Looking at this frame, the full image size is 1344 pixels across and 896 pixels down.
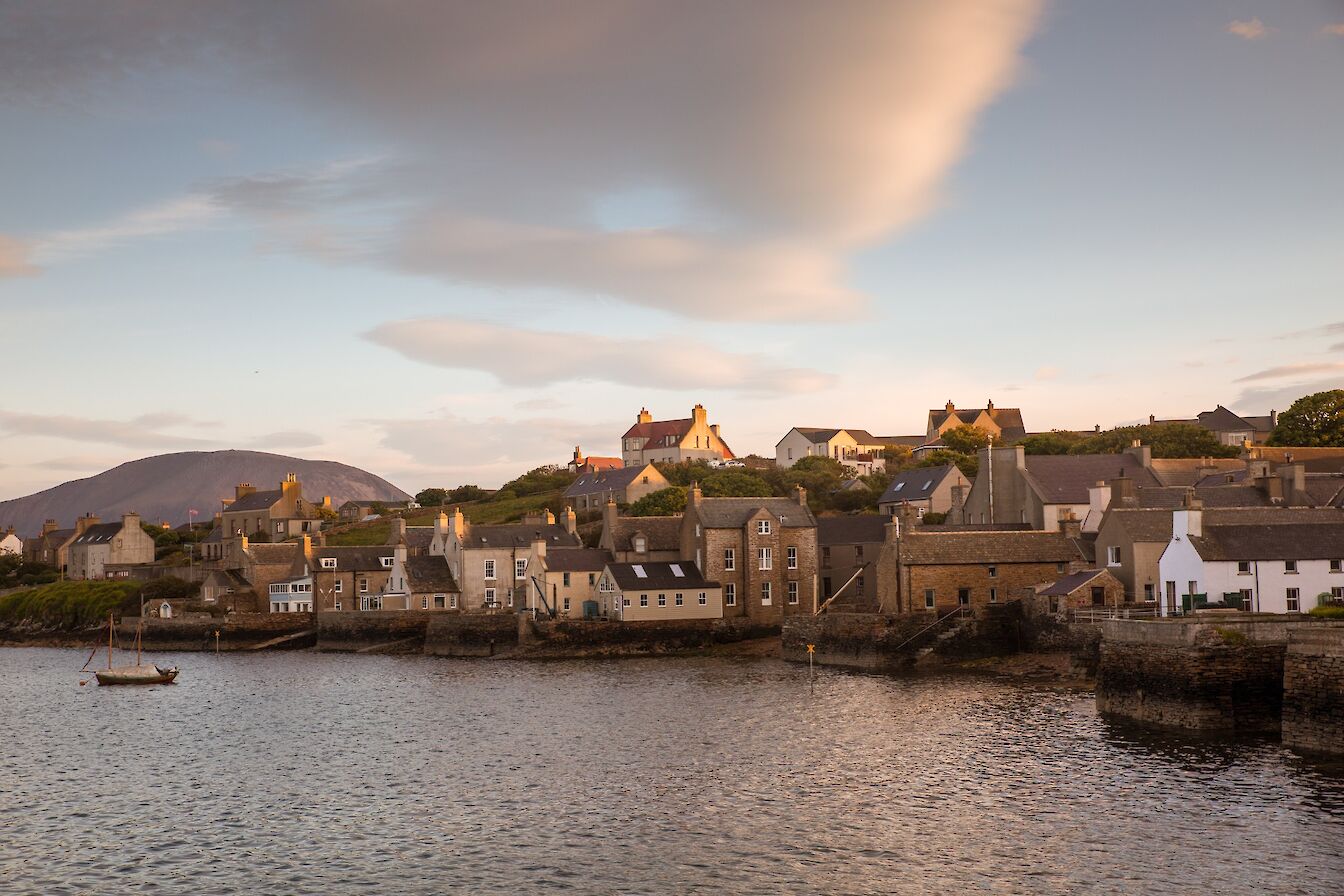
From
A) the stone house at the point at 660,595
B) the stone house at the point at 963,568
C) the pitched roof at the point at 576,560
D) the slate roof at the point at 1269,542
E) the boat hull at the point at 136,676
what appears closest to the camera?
the slate roof at the point at 1269,542

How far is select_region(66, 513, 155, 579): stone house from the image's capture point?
14538 cm

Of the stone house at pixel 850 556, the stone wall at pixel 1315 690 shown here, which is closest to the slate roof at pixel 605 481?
the stone house at pixel 850 556

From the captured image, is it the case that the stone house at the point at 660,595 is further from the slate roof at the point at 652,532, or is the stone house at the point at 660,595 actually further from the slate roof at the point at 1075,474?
the slate roof at the point at 1075,474

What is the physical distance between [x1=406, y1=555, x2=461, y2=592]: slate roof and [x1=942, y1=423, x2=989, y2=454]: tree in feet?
174

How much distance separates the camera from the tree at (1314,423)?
103m

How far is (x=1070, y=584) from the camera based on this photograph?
6219 cm

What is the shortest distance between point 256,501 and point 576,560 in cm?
7912

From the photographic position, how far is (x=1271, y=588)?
52.4 m

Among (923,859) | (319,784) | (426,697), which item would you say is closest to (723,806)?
(923,859)

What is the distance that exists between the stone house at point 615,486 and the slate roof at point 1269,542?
7669 cm

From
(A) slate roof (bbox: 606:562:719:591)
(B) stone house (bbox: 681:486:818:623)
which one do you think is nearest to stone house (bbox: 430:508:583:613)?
(A) slate roof (bbox: 606:562:719:591)

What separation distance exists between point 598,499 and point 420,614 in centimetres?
4648

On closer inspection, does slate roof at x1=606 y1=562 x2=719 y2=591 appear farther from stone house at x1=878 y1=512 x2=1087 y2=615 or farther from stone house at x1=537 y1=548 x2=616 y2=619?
stone house at x1=878 y1=512 x2=1087 y2=615

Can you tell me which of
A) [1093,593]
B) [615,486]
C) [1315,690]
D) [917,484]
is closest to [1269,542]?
[1093,593]
